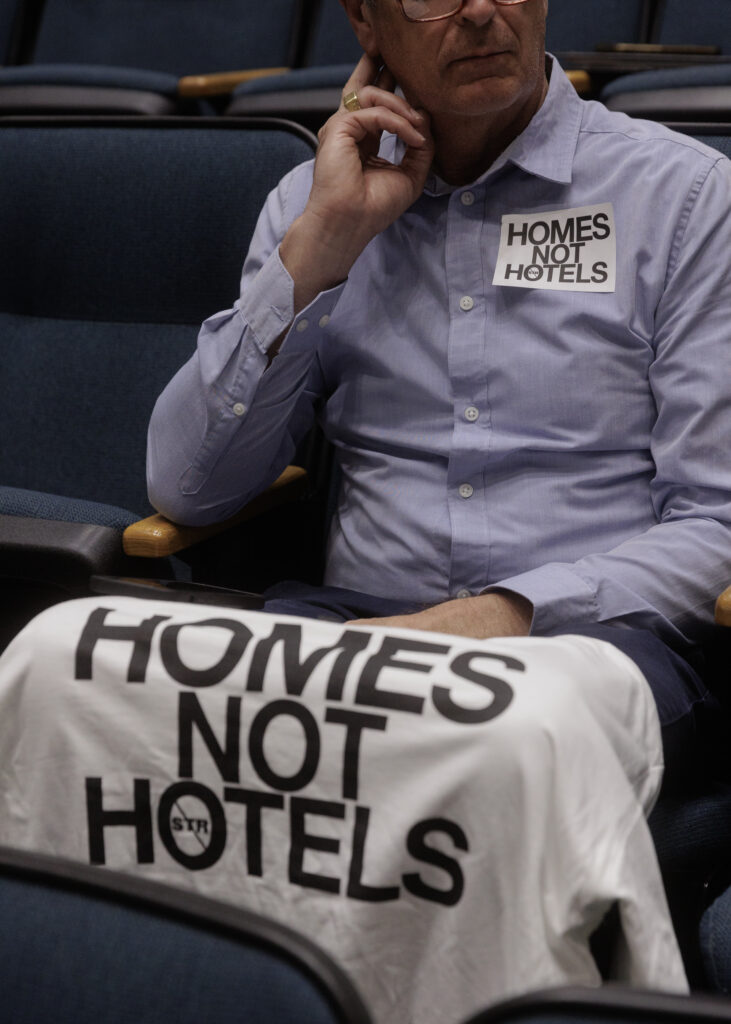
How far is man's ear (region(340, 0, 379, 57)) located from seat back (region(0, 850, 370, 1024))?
2.80 ft

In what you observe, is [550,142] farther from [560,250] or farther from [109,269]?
[109,269]

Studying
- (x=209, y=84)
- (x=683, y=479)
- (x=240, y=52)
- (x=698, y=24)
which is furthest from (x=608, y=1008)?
(x=240, y=52)

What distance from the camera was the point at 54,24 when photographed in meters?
2.77

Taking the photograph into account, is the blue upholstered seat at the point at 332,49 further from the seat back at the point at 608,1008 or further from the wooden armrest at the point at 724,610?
the seat back at the point at 608,1008

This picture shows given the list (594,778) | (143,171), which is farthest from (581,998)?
(143,171)

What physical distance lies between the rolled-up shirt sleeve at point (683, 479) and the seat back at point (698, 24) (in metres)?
1.39

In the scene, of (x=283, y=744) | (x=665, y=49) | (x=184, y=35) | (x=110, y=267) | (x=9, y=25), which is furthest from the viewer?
(x=9, y=25)

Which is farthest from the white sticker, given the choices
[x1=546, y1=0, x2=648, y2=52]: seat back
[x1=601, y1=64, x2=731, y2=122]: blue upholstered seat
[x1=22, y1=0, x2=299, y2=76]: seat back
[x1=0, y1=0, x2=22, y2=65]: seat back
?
[x1=0, y1=0, x2=22, y2=65]: seat back

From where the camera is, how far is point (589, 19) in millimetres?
2328

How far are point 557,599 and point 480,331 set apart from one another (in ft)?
0.94

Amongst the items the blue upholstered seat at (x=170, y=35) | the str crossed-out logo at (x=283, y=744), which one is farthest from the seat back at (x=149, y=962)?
the blue upholstered seat at (x=170, y=35)

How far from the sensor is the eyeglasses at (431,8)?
3.19 feet

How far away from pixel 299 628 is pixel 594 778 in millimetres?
192

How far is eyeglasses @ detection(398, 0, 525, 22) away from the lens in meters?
0.97
